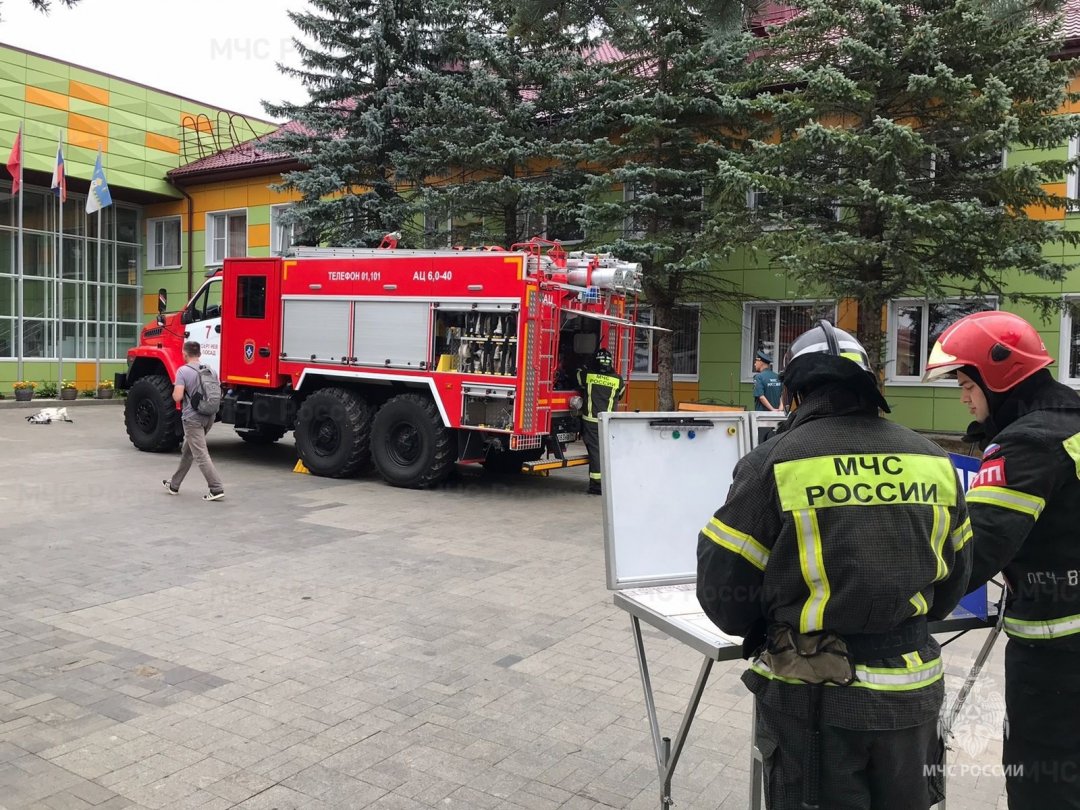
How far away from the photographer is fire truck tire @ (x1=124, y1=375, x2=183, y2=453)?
14.0m

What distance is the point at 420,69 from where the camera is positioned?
18.0 meters

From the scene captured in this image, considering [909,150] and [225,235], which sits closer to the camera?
[909,150]

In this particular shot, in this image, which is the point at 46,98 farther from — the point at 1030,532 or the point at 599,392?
the point at 1030,532

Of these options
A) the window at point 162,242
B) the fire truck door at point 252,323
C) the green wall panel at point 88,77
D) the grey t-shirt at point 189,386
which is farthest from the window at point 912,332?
the green wall panel at point 88,77

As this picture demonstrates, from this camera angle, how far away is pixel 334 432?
11992 millimetres

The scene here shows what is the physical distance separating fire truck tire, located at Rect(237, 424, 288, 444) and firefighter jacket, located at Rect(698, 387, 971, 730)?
478 inches

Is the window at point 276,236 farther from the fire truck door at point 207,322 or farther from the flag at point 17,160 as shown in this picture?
the fire truck door at point 207,322

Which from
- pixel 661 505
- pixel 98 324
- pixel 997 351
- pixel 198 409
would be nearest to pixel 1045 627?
pixel 997 351

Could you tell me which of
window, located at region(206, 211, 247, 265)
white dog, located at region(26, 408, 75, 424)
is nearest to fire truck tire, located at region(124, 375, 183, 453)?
white dog, located at region(26, 408, 75, 424)

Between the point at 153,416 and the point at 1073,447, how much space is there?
14139 mm

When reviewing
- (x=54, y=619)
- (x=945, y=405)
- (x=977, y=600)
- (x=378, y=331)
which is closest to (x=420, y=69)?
(x=378, y=331)

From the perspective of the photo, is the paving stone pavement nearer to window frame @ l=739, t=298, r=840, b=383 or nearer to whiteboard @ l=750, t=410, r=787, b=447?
whiteboard @ l=750, t=410, r=787, b=447

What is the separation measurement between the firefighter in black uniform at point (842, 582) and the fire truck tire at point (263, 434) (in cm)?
1216

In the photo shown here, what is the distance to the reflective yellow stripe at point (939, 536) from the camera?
7.24 ft
